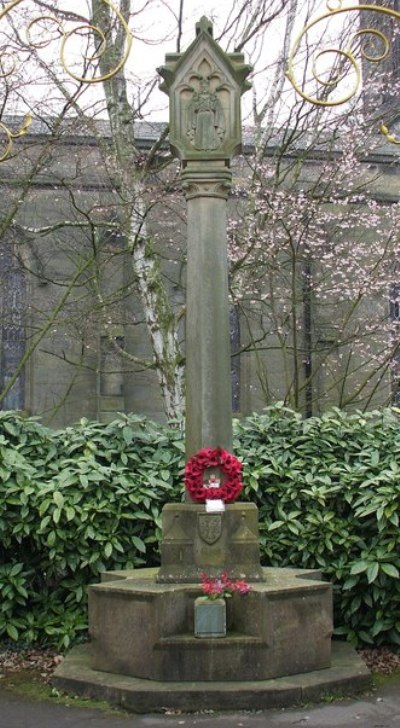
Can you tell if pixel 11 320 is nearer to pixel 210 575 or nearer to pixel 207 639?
pixel 210 575

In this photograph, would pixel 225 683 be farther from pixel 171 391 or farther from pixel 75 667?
pixel 171 391

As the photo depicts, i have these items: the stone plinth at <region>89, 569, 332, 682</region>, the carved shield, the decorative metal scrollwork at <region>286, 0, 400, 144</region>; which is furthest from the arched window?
the stone plinth at <region>89, 569, 332, 682</region>

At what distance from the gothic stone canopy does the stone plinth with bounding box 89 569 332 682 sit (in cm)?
347

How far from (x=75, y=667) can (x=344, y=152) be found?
12844mm

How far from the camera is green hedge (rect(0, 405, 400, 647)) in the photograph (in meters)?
6.96

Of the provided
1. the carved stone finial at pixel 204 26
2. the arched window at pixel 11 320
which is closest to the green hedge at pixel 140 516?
the carved stone finial at pixel 204 26

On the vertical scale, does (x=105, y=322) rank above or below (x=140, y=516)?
above

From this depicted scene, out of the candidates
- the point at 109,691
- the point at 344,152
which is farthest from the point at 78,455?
the point at 344,152

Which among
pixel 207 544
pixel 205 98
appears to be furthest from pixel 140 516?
pixel 205 98

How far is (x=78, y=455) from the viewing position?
7.93m

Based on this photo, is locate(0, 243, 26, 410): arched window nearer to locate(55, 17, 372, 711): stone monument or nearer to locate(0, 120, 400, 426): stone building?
locate(0, 120, 400, 426): stone building

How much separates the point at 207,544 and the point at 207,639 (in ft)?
2.60

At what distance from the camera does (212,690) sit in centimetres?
530

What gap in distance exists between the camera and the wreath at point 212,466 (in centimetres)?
623
